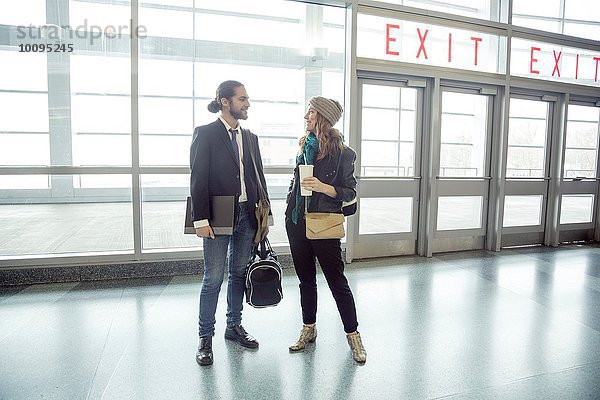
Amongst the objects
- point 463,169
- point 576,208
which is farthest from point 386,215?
point 576,208

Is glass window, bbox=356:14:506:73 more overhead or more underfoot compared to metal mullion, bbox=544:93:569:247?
more overhead

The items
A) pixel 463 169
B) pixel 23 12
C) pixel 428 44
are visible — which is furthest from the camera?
pixel 463 169

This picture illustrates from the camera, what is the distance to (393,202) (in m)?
4.97

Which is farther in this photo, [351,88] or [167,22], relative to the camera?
[351,88]

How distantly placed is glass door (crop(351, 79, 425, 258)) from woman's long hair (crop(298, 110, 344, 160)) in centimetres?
233

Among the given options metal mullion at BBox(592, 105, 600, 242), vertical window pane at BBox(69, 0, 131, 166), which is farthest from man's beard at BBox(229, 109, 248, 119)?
metal mullion at BBox(592, 105, 600, 242)

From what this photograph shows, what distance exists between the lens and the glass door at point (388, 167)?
15.7 ft

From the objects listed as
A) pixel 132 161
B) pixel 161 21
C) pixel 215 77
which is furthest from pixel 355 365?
pixel 161 21

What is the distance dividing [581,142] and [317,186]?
573 centimetres

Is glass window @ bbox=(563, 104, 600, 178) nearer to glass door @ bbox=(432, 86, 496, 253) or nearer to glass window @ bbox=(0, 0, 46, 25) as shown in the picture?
glass door @ bbox=(432, 86, 496, 253)

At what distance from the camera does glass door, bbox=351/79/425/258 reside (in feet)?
15.7

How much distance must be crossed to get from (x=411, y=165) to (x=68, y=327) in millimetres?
3988

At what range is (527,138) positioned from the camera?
567 cm

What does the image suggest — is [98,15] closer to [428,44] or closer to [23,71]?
[23,71]
